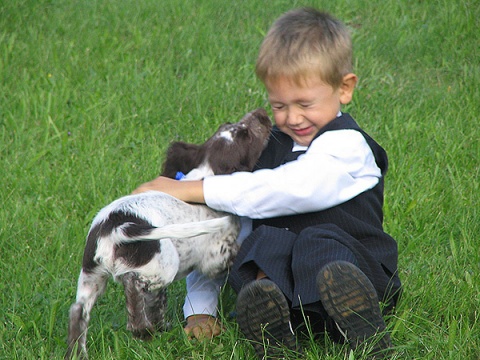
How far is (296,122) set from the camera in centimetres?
371

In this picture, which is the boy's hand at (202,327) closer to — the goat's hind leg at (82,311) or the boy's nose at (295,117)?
the goat's hind leg at (82,311)

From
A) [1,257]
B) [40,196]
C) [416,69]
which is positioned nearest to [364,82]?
[416,69]

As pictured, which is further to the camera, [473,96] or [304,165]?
[473,96]

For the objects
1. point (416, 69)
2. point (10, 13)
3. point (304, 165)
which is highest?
point (304, 165)

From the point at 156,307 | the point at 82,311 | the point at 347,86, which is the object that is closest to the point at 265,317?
the point at 156,307

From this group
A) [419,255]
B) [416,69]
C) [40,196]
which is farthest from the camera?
[416,69]

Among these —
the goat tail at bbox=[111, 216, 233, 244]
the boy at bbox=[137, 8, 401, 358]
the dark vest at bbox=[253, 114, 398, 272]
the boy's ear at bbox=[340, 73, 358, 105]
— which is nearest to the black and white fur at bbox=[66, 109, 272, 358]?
the goat tail at bbox=[111, 216, 233, 244]

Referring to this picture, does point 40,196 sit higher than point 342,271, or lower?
lower

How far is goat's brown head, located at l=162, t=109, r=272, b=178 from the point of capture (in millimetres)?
3639

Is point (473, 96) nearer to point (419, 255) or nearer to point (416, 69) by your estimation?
point (416, 69)

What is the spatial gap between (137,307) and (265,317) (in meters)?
0.59

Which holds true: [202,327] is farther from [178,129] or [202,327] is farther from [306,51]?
[178,129]

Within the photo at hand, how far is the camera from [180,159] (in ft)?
12.3

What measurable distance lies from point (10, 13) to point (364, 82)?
12.4 feet
